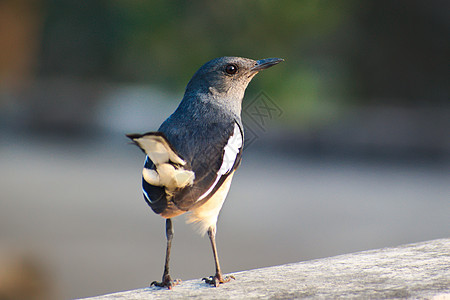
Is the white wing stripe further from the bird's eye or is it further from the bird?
the bird's eye

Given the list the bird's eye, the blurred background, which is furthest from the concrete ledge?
the blurred background

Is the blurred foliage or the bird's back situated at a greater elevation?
the blurred foliage

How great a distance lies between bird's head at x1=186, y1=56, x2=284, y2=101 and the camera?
3.21 metres

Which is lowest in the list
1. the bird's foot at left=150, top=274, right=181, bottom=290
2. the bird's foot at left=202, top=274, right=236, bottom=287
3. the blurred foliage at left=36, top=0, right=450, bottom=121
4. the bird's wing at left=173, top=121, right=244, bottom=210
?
the bird's foot at left=202, top=274, right=236, bottom=287

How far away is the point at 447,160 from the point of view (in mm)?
12500

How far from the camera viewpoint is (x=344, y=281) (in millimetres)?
2633

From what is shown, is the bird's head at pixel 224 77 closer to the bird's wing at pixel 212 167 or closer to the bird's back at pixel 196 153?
the bird's back at pixel 196 153

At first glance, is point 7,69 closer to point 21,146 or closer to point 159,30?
point 21,146

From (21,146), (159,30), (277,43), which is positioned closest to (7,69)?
(21,146)

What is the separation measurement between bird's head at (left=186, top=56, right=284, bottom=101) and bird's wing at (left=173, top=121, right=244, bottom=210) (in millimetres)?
349

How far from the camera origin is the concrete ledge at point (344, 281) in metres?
2.47

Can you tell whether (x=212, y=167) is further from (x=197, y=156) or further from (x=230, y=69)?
(x=230, y=69)

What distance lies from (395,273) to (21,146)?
43.5ft

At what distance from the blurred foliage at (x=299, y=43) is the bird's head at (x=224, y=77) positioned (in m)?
7.79
